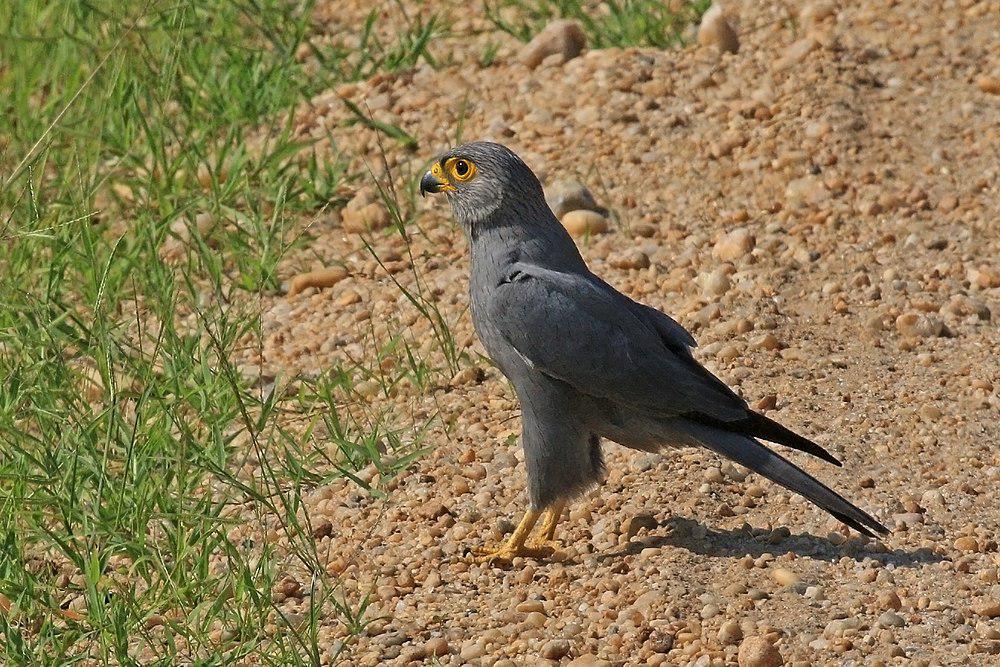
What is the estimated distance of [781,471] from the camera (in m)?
4.26

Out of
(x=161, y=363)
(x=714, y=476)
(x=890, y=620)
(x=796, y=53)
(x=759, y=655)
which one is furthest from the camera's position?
(x=796, y=53)

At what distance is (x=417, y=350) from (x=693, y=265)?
112cm

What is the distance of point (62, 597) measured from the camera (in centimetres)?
438

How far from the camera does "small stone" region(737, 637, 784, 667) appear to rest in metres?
3.74

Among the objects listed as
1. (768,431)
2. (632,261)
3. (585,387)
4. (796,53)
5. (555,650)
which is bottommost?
(555,650)

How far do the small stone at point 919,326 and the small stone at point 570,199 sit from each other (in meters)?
1.37

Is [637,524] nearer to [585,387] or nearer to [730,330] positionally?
[585,387]

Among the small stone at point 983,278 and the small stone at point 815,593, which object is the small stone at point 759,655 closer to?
the small stone at point 815,593

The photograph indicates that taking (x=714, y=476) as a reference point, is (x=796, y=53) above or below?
above

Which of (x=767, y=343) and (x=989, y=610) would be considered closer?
(x=989, y=610)

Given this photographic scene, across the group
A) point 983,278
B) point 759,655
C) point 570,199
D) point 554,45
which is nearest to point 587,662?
point 759,655

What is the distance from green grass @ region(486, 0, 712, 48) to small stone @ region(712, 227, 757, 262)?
1489 mm

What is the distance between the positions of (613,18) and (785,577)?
3.70 metres

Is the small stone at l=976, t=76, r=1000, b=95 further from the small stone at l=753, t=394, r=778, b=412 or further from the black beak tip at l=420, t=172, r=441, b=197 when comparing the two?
the black beak tip at l=420, t=172, r=441, b=197
